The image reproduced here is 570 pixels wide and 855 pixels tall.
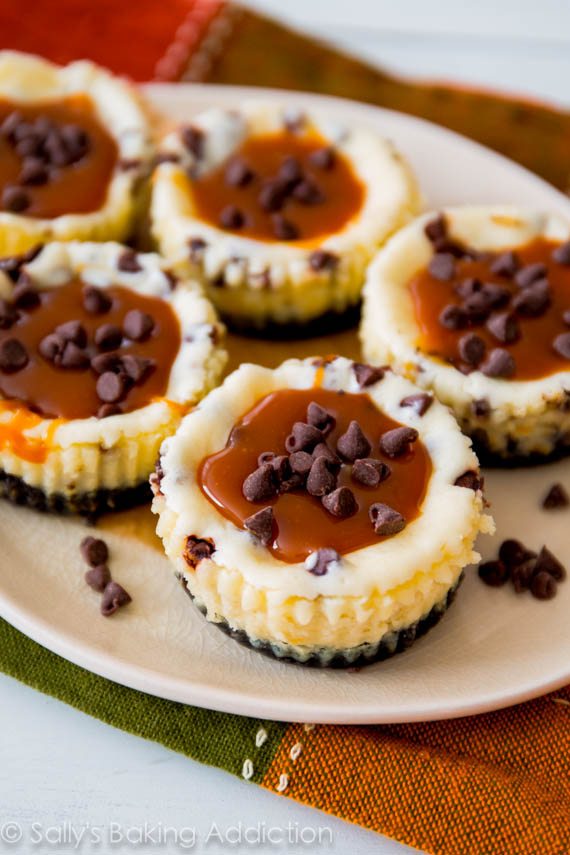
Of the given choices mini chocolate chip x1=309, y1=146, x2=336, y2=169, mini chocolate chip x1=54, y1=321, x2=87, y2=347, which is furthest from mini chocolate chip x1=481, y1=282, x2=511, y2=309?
mini chocolate chip x1=54, y1=321, x2=87, y2=347

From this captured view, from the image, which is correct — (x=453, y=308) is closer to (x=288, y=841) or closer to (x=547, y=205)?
(x=547, y=205)

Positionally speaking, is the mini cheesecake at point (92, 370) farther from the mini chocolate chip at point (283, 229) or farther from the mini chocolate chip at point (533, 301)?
the mini chocolate chip at point (533, 301)

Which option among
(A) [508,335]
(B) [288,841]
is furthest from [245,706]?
(A) [508,335]

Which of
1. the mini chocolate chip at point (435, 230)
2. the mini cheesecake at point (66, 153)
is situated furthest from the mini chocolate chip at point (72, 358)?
the mini chocolate chip at point (435, 230)

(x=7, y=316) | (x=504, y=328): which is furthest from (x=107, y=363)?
(x=504, y=328)

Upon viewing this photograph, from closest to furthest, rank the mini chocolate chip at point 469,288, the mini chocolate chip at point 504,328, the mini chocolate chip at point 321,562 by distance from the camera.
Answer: the mini chocolate chip at point 321,562
the mini chocolate chip at point 504,328
the mini chocolate chip at point 469,288
